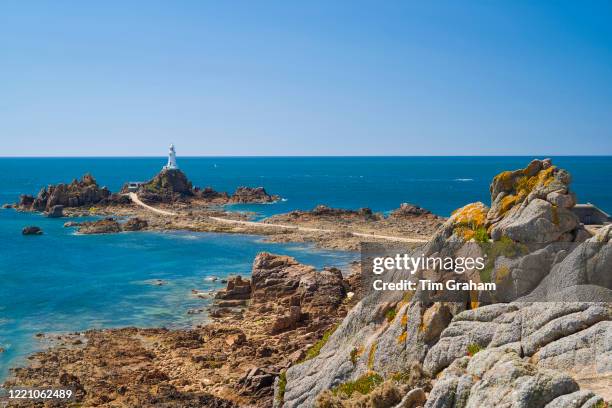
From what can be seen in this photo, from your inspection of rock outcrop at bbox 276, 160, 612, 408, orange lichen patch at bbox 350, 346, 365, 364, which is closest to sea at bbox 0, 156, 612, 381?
orange lichen patch at bbox 350, 346, 365, 364

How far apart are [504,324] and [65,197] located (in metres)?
112

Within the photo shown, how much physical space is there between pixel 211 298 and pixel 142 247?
30.9 m

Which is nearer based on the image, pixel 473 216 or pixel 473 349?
pixel 473 349

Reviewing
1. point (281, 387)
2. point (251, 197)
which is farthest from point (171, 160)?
point (281, 387)

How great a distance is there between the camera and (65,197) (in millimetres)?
112500

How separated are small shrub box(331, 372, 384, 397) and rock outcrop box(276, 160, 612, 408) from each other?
4cm

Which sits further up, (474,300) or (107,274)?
(474,300)

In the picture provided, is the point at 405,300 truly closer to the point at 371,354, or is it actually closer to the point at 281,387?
the point at 371,354

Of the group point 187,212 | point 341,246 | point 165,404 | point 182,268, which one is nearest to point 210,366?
point 165,404

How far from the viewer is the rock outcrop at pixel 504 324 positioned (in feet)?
38.8

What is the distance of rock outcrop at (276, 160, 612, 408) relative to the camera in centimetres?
1184

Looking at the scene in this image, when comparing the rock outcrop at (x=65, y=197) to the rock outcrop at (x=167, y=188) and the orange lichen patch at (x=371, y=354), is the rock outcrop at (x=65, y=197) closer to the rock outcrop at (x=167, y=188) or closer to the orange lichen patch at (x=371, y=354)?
the rock outcrop at (x=167, y=188)

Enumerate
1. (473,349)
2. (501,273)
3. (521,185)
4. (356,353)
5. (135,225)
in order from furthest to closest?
(135,225)
(521,185)
(356,353)
(501,273)
(473,349)

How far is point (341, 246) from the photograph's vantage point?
71.8 m
